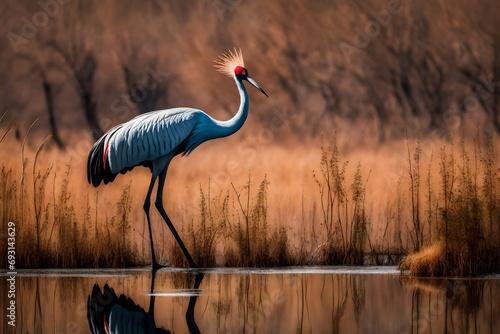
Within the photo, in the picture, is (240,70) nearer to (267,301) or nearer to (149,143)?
(149,143)

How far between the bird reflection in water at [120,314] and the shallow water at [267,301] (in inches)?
0.7

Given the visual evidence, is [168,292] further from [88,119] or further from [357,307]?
[88,119]

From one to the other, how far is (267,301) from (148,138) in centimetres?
423

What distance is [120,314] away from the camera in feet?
31.6

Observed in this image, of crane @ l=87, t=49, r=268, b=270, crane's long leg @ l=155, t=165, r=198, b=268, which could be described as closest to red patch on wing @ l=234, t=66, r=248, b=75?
crane @ l=87, t=49, r=268, b=270

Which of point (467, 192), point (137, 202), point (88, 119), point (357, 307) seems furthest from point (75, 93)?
point (357, 307)

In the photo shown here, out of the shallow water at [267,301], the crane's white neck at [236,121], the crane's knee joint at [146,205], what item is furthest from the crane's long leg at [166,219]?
the crane's white neck at [236,121]

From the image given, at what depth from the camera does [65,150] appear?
1881 cm

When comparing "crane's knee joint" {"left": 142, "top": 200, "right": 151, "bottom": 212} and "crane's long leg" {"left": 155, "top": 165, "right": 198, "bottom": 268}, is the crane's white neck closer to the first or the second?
"crane's long leg" {"left": 155, "top": 165, "right": 198, "bottom": 268}

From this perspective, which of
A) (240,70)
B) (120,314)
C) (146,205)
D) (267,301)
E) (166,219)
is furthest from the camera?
(240,70)

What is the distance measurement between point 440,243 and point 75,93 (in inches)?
377

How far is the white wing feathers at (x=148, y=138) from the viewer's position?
14445mm

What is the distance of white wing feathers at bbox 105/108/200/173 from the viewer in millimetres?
14445

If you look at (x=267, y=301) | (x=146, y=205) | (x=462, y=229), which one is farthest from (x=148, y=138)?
(x=267, y=301)
